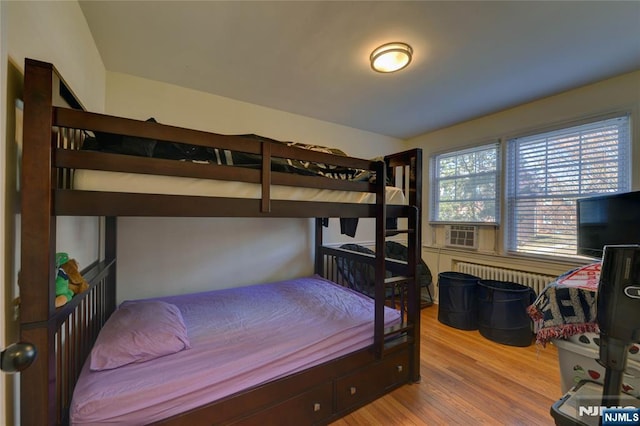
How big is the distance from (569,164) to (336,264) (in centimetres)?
265

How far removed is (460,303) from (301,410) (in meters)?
2.22

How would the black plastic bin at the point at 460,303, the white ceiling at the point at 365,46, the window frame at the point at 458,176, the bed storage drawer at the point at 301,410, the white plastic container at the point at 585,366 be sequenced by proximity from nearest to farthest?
the white plastic container at the point at 585,366 < the bed storage drawer at the point at 301,410 < the white ceiling at the point at 365,46 < the black plastic bin at the point at 460,303 < the window frame at the point at 458,176

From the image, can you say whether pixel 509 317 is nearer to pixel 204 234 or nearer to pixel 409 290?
pixel 409 290

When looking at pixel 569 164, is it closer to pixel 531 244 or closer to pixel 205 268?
pixel 531 244

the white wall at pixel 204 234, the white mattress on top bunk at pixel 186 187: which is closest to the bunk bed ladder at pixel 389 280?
the white mattress on top bunk at pixel 186 187

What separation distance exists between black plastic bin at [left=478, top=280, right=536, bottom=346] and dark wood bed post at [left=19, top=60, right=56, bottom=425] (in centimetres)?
326

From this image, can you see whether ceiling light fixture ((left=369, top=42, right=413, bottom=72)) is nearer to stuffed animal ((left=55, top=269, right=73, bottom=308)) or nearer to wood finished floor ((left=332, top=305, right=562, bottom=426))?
stuffed animal ((left=55, top=269, right=73, bottom=308))

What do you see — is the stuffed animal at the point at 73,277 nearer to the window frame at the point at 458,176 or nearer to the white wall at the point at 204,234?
the white wall at the point at 204,234

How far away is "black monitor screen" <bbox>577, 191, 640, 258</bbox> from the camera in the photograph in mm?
1511

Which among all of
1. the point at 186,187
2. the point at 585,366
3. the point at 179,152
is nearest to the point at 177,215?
the point at 186,187

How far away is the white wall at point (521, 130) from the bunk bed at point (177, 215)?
5.78 feet

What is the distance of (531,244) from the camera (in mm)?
2760

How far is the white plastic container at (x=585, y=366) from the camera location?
3.56 ft

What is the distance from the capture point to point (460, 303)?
2.83 metres
